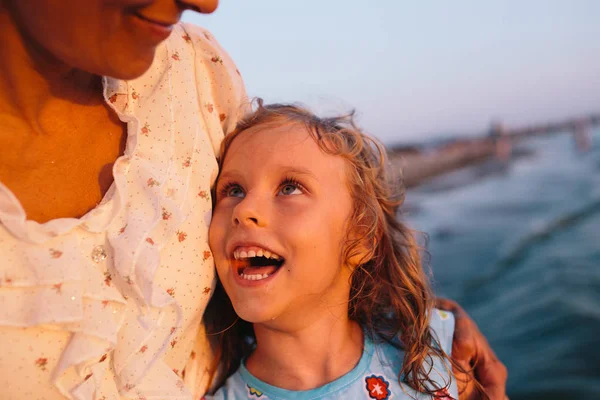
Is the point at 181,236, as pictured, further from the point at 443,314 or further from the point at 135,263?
the point at 443,314

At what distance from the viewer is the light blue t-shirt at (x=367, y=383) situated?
6.03 feet

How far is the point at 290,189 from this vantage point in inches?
72.4

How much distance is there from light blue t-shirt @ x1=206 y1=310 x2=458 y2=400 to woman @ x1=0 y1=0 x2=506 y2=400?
0.17 m

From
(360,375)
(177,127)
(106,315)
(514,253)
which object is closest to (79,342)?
(106,315)

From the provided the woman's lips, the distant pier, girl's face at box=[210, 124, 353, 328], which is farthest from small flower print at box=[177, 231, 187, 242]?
the distant pier

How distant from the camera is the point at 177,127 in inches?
67.8

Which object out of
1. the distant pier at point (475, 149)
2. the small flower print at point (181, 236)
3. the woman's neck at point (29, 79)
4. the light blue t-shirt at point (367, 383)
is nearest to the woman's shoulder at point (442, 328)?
the light blue t-shirt at point (367, 383)

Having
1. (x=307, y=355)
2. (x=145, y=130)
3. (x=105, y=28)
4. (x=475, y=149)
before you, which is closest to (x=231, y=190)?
(x=145, y=130)

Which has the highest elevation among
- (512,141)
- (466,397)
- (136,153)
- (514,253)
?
(136,153)

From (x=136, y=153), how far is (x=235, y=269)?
1.50 feet

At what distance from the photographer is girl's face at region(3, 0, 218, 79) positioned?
4.15ft

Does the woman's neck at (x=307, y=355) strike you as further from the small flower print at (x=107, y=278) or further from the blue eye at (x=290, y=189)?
the small flower print at (x=107, y=278)

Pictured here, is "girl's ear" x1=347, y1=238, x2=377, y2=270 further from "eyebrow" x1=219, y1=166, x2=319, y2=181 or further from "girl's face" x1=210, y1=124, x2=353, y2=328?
"eyebrow" x1=219, y1=166, x2=319, y2=181

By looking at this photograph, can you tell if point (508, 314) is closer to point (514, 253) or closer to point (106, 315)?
point (514, 253)
